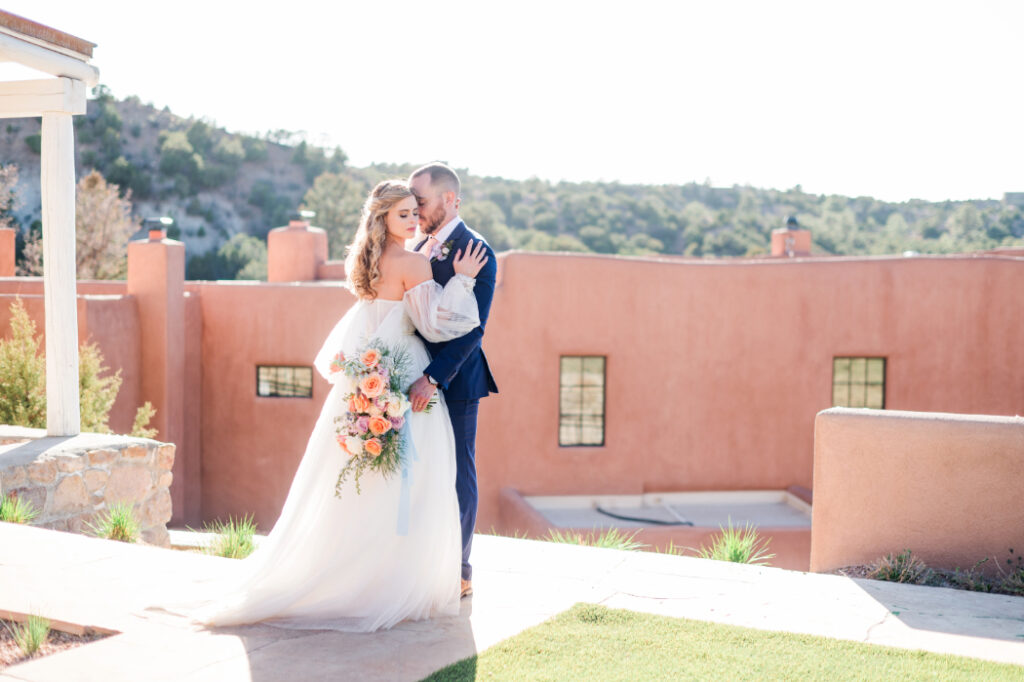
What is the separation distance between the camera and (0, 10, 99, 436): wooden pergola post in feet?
19.2

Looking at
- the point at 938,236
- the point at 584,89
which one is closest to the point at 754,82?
the point at 584,89

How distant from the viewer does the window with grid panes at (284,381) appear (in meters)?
14.6

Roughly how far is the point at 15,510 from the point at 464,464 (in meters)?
2.91

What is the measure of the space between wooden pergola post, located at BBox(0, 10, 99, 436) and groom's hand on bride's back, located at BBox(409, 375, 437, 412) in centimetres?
312

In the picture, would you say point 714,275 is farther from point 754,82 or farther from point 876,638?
point 754,82

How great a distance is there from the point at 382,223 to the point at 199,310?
472 inches

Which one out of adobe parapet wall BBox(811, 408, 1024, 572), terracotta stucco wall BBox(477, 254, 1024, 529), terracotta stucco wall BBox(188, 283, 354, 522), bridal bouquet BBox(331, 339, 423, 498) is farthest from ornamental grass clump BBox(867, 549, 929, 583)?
terracotta stucco wall BBox(188, 283, 354, 522)

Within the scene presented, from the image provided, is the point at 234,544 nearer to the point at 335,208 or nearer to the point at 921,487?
the point at 921,487

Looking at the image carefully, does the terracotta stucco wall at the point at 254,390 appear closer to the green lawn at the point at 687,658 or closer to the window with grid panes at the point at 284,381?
the window with grid panes at the point at 284,381

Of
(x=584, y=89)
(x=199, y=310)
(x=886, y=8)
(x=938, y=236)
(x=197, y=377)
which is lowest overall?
(x=197, y=377)

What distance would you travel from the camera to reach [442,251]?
12.9ft

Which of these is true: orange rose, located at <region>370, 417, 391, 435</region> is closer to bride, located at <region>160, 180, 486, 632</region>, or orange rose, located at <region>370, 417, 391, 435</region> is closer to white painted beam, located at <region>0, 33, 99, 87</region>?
bride, located at <region>160, 180, 486, 632</region>

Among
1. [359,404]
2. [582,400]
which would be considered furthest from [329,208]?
[359,404]

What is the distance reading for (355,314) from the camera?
155 inches
